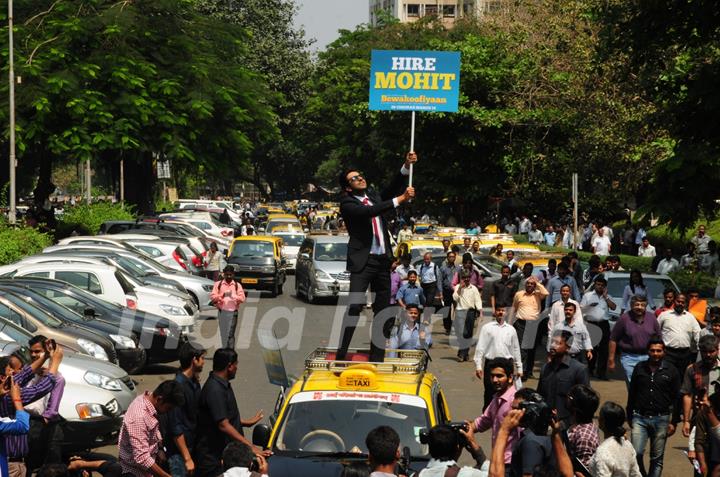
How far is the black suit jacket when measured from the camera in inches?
433

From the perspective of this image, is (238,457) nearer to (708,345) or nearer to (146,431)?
(146,431)

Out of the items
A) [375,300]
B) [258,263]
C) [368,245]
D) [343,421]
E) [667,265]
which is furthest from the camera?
[258,263]

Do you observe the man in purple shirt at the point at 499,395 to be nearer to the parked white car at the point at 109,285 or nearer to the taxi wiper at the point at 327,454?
the taxi wiper at the point at 327,454

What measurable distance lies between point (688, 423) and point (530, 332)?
24.4ft

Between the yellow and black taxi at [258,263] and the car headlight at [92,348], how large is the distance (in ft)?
50.3

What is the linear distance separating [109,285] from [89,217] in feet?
79.4

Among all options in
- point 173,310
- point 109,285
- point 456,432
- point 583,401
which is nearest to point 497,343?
point 583,401

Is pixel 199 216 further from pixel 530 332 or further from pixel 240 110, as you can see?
pixel 530 332

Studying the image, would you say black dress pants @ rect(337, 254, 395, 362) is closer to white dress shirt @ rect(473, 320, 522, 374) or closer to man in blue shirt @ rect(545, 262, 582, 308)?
white dress shirt @ rect(473, 320, 522, 374)

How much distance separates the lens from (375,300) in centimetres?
1176

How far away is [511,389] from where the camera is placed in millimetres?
9414

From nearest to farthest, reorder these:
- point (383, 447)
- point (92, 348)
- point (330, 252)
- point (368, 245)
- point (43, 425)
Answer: point (383, 447), point (43, 425), point (368, 245), point (92, 348), point (330, 252)

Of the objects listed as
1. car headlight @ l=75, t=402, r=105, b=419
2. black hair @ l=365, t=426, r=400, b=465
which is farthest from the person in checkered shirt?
car headlight @ l=75, t=402, r=105, b=419

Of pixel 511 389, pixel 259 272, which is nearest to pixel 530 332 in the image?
pixel 511 389
